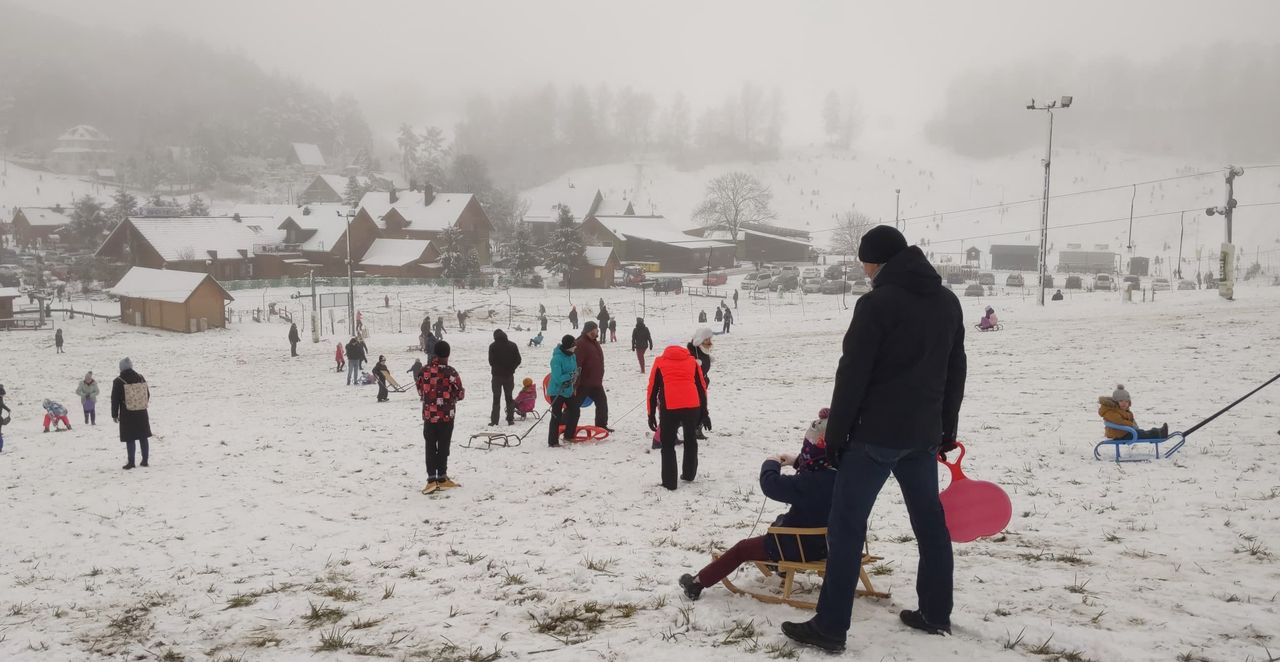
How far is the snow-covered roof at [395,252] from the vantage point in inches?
2751

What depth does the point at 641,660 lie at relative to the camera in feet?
13.5

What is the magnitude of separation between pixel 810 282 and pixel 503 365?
50.5 metres

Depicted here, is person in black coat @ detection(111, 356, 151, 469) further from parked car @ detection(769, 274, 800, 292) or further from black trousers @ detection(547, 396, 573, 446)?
parked car @ detection(769, 274, 800, 292)

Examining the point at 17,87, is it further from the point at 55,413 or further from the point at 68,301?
the point at 55,413

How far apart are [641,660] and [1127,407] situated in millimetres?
7844

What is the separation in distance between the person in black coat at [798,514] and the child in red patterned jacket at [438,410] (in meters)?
4.94

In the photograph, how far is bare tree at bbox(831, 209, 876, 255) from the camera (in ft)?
280

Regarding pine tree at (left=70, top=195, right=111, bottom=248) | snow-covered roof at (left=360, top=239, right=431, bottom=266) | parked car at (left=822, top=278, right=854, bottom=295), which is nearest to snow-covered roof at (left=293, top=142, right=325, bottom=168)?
pine tree at (left=70, top=195, right=111, bottom=248)

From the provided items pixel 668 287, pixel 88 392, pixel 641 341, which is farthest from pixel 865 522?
pixel 668 287

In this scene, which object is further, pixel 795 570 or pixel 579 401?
pixel 579 401

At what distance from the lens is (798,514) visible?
4.77 meters

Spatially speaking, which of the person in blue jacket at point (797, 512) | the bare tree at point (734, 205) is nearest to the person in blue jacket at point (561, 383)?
the person in blue jacket at point (797, 512)

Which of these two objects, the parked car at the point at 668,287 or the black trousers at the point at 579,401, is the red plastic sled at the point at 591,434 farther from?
the parked car at the point at 668,287

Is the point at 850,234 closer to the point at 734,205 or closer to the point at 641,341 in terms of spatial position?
the point at 734,205
